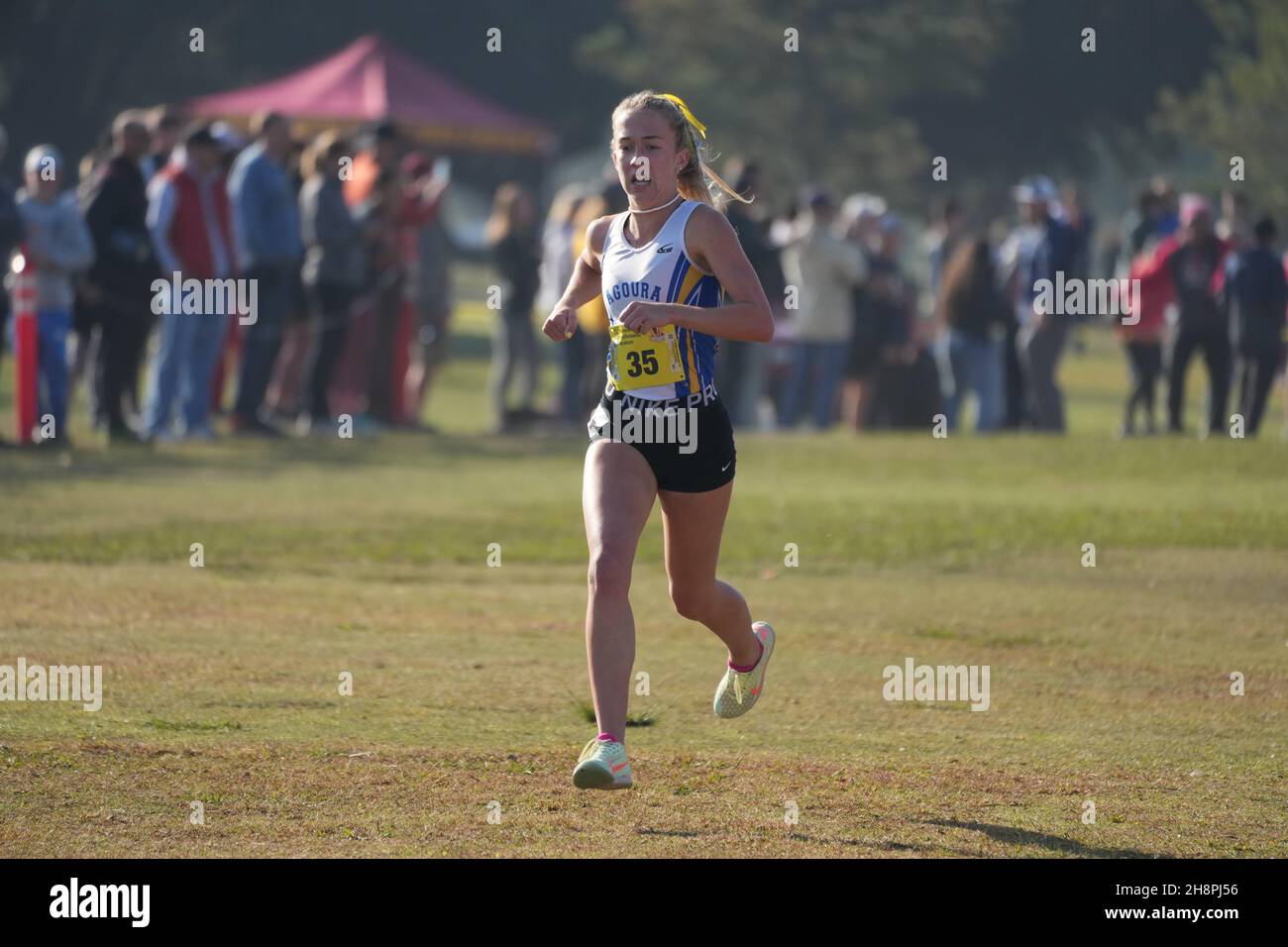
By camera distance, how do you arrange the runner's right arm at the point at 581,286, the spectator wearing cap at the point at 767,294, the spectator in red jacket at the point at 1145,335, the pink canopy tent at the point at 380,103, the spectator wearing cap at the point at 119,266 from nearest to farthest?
the runner's right arm at the point at 581,286 < the spectator wearing cap at the point at 119,266 < the spectator wearing cap at the point at 767,294 < the spectator in red jacket at the point at 1145,335 < the pink canopy tent at the point at 380,103

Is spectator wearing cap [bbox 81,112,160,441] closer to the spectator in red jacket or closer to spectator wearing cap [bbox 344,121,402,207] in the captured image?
spectator wearing cap [bbox 344,121,402,207]

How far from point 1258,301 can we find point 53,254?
11.5m

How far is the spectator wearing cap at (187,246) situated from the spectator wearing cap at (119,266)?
0.60ft

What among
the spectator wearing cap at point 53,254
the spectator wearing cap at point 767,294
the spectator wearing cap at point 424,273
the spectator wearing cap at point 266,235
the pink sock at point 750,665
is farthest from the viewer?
the spectator wearing cap at point 424,273

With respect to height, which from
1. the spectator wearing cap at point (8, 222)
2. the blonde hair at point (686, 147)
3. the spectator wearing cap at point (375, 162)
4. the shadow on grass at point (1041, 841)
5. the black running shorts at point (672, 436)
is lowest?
the shadow on grass at point (1041, 841)

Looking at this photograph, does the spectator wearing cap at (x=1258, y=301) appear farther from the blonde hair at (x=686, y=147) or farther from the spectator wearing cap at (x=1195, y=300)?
the blonde hair at (x=686, y=147)

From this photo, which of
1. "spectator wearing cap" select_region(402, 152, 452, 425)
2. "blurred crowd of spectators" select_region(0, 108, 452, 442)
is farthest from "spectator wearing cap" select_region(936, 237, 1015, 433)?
"blurred crowd of spectators" select_region(0, 108, 452, 442)

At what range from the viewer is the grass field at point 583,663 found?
6.04 m

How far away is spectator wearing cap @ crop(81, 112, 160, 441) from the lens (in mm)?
16484

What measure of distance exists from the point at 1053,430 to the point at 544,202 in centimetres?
4255

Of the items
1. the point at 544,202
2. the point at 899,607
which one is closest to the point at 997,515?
the point at 899,607

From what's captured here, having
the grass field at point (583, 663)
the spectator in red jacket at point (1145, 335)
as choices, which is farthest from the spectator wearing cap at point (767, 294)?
the spectator in red jacket at point (1145, 335)

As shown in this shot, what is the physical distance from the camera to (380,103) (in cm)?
3388
